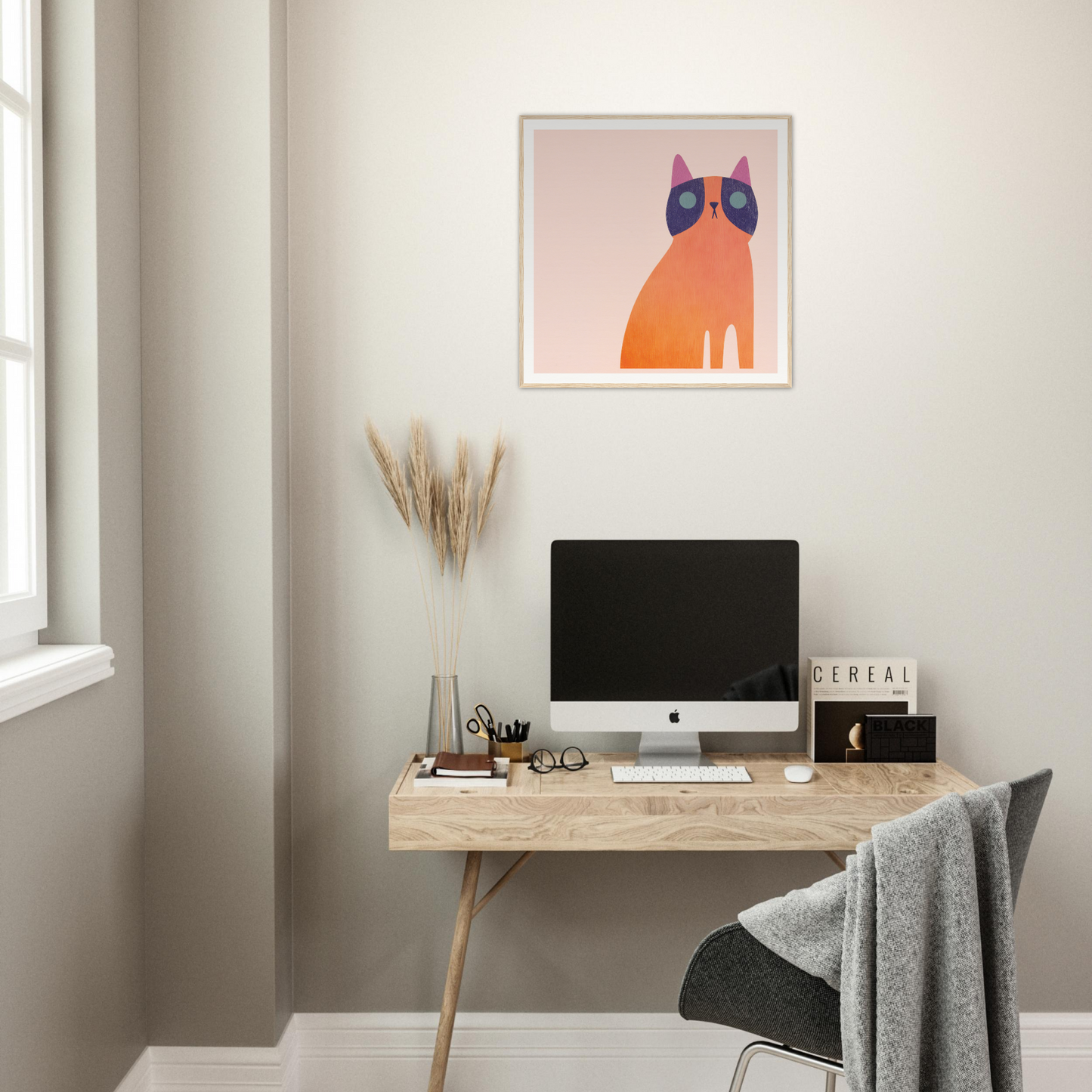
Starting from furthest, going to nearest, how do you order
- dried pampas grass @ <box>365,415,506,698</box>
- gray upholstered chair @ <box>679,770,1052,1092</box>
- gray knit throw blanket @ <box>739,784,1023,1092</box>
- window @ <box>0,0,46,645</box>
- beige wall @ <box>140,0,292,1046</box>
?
dried pampas grass @ <box>365,415,506,698</box>, beige wall @ <box>140,0,292,1046</box>, window @ <box>0,0,46,645</box>, gray upholstered chair @ <box>679,770,1052,1092</box>, gray knit throw blanket @ <box>739,784,1023,1092</box>

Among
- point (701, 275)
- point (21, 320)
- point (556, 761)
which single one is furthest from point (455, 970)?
point (701, 275)

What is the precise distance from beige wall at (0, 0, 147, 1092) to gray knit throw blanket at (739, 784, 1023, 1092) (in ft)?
4.35

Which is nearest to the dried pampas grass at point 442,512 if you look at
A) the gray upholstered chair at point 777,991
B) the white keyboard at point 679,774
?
the white keyboard at point 679,774

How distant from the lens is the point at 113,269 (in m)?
1.87

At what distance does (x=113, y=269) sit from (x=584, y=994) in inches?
76.4

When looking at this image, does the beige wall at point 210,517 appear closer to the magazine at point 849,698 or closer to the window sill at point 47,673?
the window sill at point 47,673

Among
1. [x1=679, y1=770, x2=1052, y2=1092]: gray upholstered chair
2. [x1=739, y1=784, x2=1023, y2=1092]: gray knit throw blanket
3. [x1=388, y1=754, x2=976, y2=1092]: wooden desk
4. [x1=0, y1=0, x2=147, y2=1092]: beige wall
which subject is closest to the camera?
[x1=739, y1=784, x2=1023, y2=1092]: gray knit throw blanket

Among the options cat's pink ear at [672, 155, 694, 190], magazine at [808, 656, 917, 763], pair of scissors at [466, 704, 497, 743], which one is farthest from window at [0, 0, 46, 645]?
magazine at [808, 656, 917, 763]

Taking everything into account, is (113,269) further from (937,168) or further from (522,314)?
(937,168)

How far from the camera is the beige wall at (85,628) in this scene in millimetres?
1557

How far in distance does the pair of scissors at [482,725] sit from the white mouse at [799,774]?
64 centimetres

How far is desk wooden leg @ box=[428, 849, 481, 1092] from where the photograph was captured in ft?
6.22

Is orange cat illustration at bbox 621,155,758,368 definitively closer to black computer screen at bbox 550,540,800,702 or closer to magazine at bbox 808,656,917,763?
black computer screen at bbox 550,540,800,702

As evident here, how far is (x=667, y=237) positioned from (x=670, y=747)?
1182 mm
